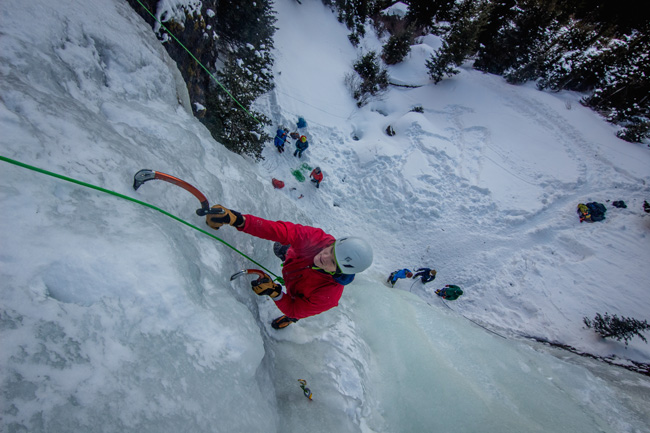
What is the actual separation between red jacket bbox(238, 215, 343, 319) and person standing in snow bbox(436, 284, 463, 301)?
4906 millimetres

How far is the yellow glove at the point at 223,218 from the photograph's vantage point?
255 centimetres

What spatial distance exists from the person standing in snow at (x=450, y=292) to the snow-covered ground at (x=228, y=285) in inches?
10.9

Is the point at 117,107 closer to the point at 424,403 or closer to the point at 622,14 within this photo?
the point at 424,403

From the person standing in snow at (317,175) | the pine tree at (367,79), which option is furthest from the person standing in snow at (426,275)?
the pine tree at (367,79)

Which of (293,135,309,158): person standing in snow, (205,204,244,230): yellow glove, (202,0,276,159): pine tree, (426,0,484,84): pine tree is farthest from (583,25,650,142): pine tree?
(205,204,244,230): yellow glove

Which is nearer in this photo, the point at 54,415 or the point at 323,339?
the point at 54,415

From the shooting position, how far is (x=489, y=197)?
827 centimetres

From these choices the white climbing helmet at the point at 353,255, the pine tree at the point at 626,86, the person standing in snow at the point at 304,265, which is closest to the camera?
the white climbing helmet at the point at 353,255

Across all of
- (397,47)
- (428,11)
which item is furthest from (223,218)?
(428,11)

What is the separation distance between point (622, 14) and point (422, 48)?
35.7 ft

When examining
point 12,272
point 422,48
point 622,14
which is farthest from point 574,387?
point 622,14

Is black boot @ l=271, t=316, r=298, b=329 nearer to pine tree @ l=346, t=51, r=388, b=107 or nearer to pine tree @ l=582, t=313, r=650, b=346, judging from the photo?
pine tree @ l=582, t=313, r=650, b=346

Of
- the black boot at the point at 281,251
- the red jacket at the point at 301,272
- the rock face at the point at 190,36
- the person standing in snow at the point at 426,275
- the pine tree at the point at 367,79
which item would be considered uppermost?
the pine tree at the point at 367,79

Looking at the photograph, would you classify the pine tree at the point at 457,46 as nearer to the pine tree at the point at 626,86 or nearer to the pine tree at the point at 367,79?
the pine tree at the point at 367,79
